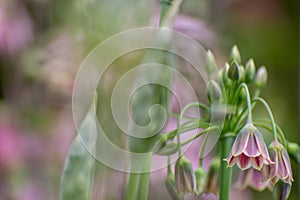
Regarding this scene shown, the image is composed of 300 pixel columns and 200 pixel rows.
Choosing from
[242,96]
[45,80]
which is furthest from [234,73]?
[45,80]

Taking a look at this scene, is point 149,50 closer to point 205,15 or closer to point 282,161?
point 282,161

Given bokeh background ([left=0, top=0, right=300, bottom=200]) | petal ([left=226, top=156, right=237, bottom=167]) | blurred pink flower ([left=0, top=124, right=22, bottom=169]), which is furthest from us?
blurred pink flower ([left=0, top=124, right=22, bottom=169])

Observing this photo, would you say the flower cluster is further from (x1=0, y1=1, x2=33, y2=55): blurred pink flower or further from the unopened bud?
(x1=0, y1=1, x2=33, y2=55): blurred pink flower

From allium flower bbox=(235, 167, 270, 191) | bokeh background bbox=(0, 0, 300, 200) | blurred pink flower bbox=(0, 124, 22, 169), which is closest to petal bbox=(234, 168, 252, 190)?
allium flower bbox=(235, 167, 270, 191)

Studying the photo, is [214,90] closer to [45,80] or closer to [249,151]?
[249,151]

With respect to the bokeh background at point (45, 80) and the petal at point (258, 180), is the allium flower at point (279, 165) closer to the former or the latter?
the petal at point (258, 180)

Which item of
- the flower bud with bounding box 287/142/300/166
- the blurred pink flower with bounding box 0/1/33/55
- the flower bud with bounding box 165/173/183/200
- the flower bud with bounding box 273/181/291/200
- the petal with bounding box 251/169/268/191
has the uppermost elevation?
the blurred pink flower with bounding box 0/1/33/55
